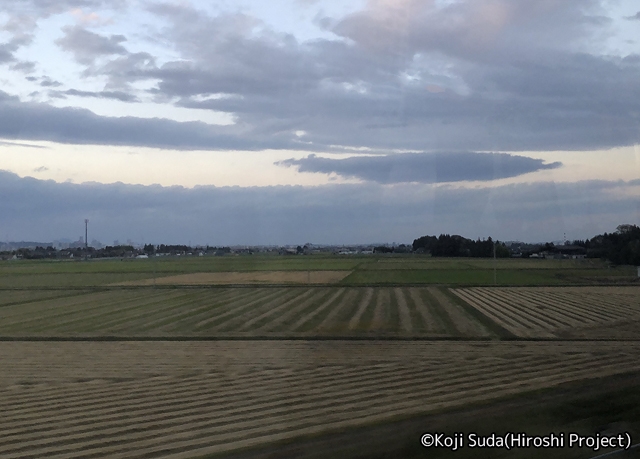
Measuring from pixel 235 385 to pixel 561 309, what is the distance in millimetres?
18351

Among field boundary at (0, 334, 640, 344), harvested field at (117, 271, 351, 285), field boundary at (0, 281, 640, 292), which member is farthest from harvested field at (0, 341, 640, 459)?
harvested field at (117, 271, 351, 285)

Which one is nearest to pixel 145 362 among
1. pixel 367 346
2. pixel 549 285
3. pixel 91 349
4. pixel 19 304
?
pixel 91 349

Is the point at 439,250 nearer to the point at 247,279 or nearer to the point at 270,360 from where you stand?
the point at 247,279

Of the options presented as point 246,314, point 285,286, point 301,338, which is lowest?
point 301,338

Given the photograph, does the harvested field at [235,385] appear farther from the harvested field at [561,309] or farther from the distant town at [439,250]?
the distant town at [439,250]

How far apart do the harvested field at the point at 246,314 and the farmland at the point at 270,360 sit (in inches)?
3.4

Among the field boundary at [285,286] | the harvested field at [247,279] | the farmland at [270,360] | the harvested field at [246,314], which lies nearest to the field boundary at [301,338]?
the farmland at [270,360]

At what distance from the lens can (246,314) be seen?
969 inches

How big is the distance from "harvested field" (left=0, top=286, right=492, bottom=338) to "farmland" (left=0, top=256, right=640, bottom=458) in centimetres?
9

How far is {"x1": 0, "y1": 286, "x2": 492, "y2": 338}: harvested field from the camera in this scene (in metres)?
20.3

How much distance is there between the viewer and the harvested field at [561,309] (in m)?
19.8

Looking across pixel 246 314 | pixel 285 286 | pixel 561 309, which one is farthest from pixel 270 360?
pixel 285 286

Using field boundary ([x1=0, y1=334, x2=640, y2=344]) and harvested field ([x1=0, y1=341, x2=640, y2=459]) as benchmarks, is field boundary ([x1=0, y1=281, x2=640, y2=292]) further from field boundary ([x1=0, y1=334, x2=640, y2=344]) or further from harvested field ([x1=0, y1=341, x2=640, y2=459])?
harvested field ([x1=0, y1=341, x2=640, y2=459])

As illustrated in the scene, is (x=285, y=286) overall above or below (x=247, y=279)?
below
